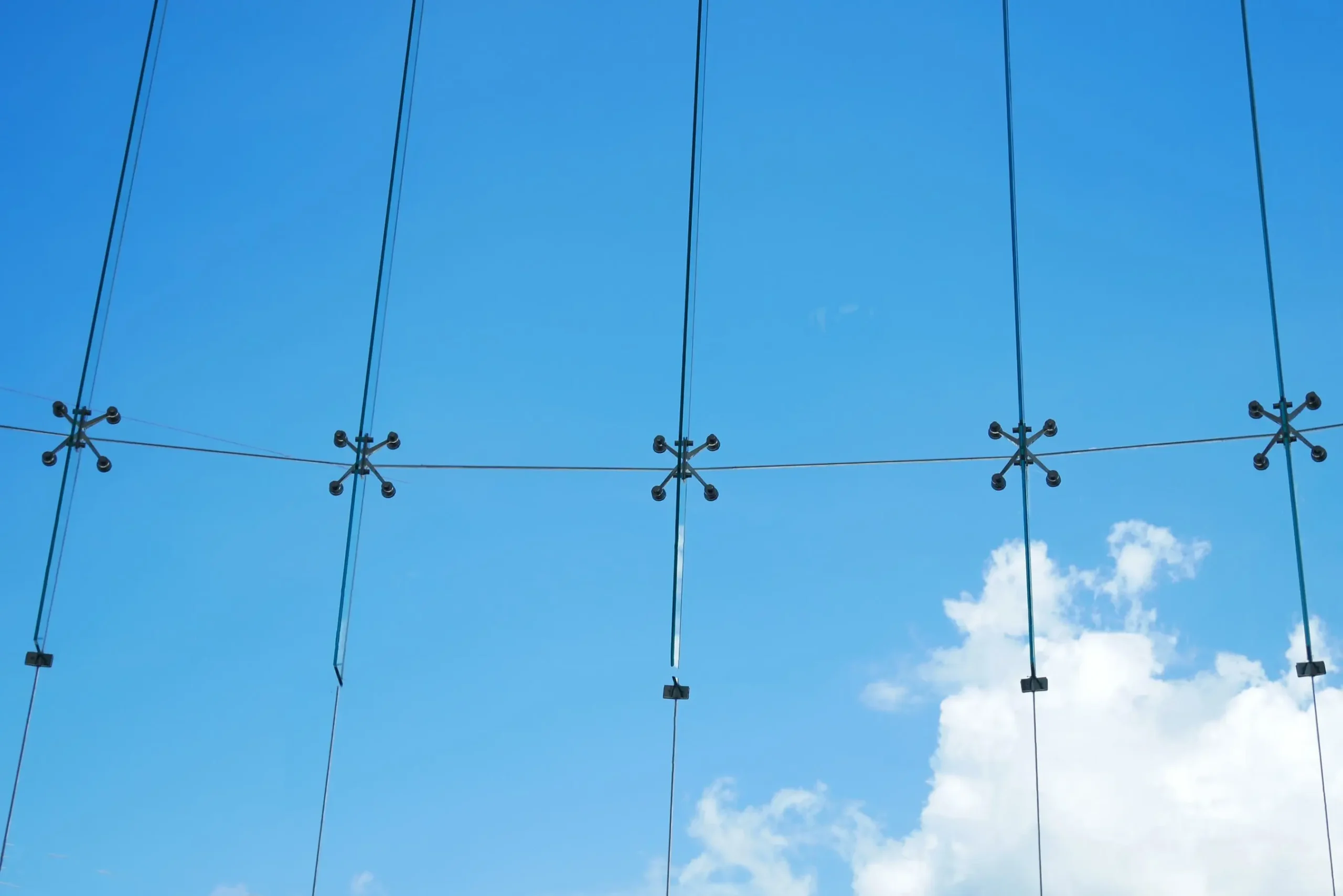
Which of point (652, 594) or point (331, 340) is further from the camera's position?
point (331, 340)

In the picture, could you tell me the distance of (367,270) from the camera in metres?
15.1

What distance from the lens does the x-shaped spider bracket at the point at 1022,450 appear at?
1080 centimetres

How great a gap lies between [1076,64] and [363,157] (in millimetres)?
7359

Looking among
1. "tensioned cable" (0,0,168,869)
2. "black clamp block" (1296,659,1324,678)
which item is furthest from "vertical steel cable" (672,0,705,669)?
"tensioned cable" (0,0,168,869)

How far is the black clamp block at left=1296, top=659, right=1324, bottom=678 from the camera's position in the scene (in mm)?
9664

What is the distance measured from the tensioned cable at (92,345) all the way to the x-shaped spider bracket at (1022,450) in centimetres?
721

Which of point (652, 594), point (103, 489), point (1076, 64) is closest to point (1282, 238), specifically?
point (1076, 64)

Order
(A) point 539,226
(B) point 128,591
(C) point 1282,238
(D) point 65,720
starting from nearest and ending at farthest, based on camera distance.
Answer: (C) point 1282,238, (D) point 65,720, (B) point 128,591, (A) point 539,226

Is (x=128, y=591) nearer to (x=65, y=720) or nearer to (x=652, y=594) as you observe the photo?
(x=65, y=720)

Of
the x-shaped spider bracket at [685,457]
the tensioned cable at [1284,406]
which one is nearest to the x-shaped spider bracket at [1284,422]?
the tensioned cable at [1284,406]

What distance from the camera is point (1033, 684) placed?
10.2 meters

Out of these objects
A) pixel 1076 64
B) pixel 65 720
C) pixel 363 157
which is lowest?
pixel 65 720

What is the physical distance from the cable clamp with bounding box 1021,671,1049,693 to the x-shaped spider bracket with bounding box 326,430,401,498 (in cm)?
500

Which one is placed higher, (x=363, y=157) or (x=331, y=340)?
(x=363, y=157)
